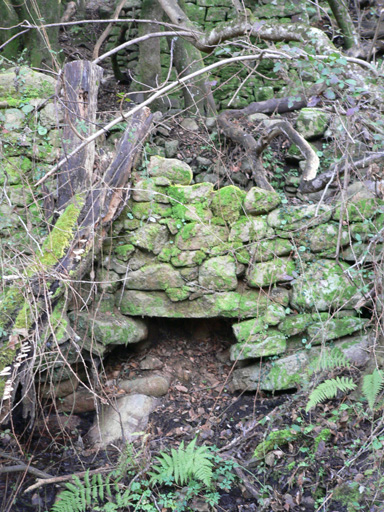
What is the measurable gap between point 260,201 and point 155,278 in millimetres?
1186

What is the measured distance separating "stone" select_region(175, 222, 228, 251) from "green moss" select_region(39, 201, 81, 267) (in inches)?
39.3

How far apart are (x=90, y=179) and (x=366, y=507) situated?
3236 millimetres

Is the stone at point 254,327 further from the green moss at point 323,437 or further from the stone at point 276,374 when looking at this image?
the green moss at point 323,437

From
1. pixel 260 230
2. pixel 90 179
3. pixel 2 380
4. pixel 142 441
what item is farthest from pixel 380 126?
pixel 2 380

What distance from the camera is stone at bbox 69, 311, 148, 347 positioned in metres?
4.16

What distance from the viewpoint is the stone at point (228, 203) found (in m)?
4.46

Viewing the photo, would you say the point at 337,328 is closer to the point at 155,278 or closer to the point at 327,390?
the point at 327,390

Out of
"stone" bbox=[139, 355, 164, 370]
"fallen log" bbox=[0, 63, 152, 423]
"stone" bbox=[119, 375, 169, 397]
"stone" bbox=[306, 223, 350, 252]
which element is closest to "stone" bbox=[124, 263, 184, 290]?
"fallen log" bbox=[0, 63, 152, 423]

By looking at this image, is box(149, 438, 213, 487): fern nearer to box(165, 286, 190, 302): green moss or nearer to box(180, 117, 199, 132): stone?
box(165, 286, 190, 302): green moss

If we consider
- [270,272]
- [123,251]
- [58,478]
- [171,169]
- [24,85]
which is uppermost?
[24,85]

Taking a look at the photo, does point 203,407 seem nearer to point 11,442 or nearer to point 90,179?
point 11,442

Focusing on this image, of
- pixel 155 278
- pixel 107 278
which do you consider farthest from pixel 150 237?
pixel 107 278

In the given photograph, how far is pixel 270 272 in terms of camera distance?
4312 mm

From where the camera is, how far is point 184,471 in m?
3.40
